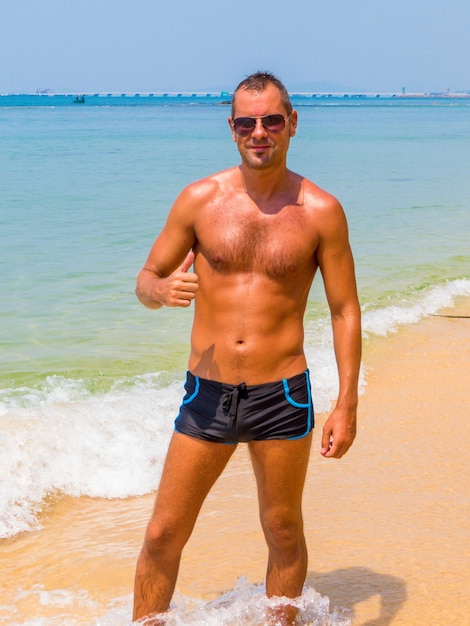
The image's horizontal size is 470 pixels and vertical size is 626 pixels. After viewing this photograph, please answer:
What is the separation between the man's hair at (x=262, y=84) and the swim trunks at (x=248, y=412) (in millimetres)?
977

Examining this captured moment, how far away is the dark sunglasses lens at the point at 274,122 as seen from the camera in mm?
3191

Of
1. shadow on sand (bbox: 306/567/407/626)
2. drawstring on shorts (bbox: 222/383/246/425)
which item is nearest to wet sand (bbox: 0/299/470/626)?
shadow on sand (bbox: 306/567/407/626)

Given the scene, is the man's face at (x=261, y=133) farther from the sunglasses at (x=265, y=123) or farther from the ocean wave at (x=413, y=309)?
the ocean wave at (x=413, y=309)

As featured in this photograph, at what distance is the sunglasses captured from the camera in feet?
10.5

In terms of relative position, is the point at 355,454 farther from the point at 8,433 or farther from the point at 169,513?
the point at 169,513

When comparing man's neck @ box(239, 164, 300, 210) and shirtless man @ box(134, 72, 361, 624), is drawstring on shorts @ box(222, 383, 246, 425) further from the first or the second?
man's neck @ box(239, 164, 300, 210)

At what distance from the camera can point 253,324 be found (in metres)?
3.26

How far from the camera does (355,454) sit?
5.58 m

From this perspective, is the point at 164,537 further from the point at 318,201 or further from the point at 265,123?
the point at 265,123

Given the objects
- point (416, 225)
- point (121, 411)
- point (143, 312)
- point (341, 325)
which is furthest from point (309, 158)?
point (341, 325)

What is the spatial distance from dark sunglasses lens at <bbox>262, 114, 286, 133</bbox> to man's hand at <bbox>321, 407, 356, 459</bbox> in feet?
3.31

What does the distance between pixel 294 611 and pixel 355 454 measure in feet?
7.10

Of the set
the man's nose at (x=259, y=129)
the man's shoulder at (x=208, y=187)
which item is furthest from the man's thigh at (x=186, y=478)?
the man's nose at (x=259, y=129)

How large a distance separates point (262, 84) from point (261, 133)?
0.20 metres
